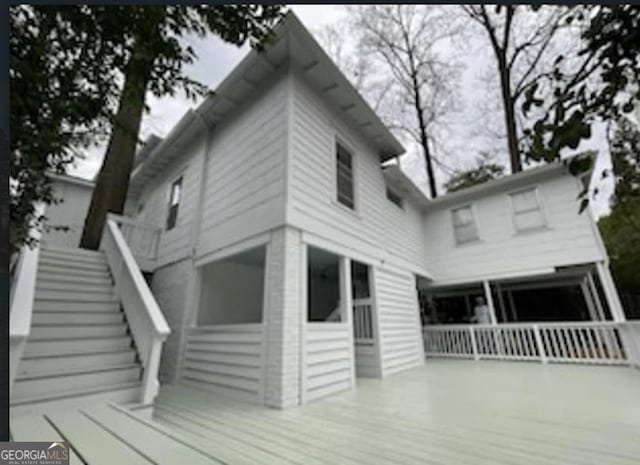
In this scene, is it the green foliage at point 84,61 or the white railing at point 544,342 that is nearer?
the green foliage at point 84,61

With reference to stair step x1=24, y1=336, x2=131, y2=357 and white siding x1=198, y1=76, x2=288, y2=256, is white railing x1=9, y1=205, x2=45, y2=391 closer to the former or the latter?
stair step x1=24, y1=336, x2=131, y2=357

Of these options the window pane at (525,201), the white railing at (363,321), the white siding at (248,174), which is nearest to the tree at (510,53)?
the window pane at (525,201)

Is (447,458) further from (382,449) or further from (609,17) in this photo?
(609,17)

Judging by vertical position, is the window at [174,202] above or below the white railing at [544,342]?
above

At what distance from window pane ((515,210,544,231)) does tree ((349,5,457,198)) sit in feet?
19.7

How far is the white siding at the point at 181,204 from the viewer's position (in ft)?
22.1

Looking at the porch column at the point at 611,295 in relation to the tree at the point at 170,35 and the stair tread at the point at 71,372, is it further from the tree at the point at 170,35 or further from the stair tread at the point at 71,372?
the stair tread at the point at 71,372

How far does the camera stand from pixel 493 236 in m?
8.77

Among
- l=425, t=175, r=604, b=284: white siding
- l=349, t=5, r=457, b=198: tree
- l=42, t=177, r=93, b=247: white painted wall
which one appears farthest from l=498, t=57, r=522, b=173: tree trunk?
l=42, t=177, r=93, b=247: white painted wall

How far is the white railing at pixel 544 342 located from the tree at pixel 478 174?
9.67 meters

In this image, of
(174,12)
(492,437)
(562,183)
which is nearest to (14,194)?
(174,12)

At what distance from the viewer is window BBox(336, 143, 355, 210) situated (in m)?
6.21

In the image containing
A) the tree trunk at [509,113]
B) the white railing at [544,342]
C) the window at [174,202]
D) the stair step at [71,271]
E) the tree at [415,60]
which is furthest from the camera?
the tree at [415,60]

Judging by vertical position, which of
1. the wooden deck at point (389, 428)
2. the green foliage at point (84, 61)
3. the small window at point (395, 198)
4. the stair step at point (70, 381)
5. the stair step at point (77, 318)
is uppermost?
the small window at point (395, 198)
